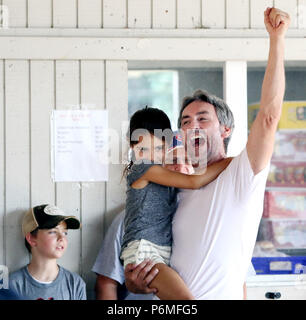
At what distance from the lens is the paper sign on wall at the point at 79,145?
187 cm

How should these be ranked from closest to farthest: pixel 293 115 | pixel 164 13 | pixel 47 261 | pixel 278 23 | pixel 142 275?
pixel 278 23, pixel 142 275, pixel 47 261, pixel 164 13, pixel 293 115

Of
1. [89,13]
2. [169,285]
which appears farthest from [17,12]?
[169,285]

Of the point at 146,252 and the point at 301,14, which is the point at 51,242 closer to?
the point at 146,252

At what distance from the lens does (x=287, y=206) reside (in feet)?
7.36

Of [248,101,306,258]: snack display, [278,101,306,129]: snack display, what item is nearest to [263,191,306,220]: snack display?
[248,101,306,258]: snack display

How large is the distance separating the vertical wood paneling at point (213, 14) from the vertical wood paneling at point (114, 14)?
0.29 metres

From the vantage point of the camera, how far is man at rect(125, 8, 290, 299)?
1031 millimetres

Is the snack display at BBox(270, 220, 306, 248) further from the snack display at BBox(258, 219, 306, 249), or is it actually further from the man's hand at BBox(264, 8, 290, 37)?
the man's hand at BBox(264, 8, 290, 37)

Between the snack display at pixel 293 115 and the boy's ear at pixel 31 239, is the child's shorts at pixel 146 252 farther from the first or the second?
the snack display at pixel 293 115

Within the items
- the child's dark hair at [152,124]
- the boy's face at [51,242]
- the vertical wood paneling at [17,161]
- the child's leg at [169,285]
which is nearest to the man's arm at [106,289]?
the boy's face at [51,242]

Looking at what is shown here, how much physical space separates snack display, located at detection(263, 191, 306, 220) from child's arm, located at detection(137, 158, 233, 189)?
112 cm

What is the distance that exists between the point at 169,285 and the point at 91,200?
2.72ft

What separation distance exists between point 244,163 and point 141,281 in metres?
0.35
